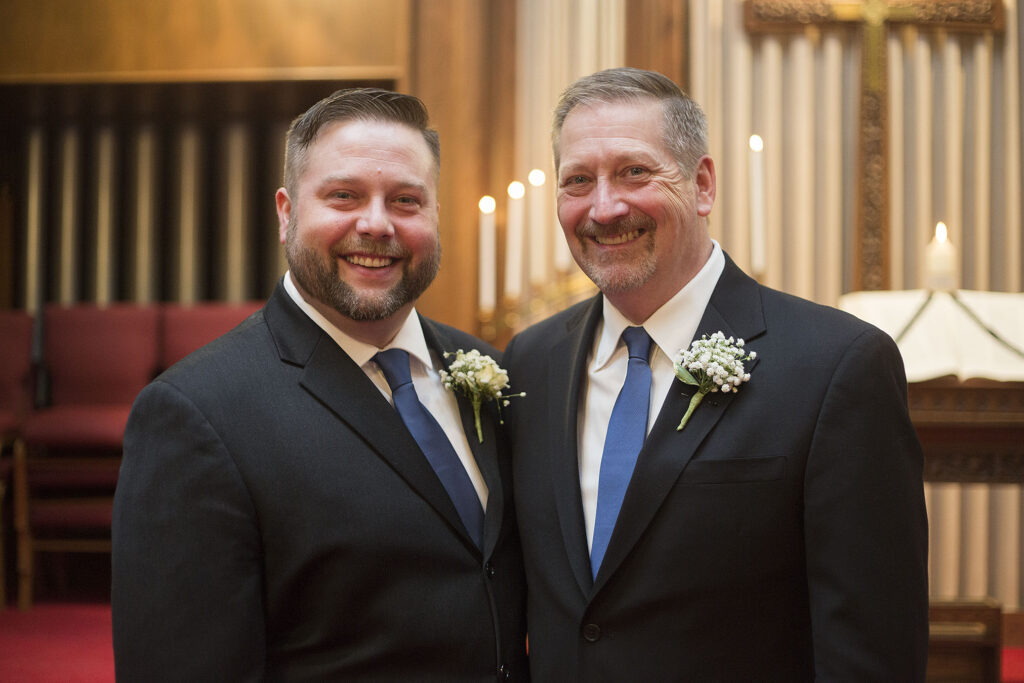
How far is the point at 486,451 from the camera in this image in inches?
82.7

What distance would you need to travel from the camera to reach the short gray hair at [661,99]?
2027mm

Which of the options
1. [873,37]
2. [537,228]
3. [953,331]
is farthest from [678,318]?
[873,37]

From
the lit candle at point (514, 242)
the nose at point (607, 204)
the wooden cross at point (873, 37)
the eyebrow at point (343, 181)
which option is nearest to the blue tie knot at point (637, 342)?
the nose at point (607, 204)

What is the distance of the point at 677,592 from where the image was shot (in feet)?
5.72

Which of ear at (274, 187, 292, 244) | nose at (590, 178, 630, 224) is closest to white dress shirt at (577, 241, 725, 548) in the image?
nose at (590, 178, 630, 224)

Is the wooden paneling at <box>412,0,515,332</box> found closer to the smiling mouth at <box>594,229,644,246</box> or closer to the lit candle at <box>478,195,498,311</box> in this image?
the lit candle at <box>478,195,498,311</box>

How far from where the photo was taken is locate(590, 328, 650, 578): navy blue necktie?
1.84 m

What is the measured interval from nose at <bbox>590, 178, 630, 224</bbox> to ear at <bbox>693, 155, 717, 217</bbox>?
202 mm

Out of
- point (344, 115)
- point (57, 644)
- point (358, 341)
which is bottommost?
point (57, 644)

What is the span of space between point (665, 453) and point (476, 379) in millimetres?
495

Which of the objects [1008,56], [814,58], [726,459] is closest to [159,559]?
[726,459]

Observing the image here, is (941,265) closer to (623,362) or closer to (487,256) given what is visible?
(623,362)

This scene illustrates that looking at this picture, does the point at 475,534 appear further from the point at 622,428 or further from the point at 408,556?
the point at 622,428

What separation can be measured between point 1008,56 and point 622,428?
3.81 meters
